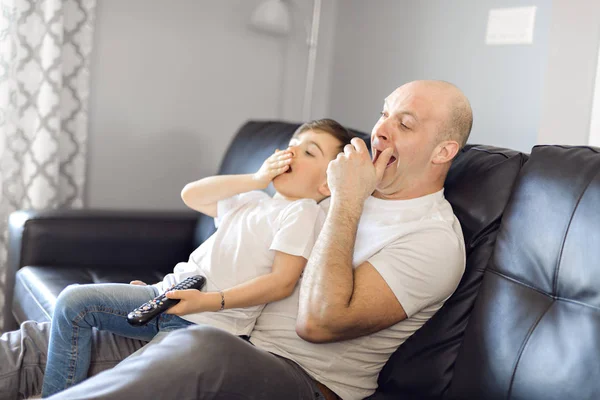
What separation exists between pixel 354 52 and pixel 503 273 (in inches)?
89.3

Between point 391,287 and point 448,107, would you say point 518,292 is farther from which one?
point 448,107

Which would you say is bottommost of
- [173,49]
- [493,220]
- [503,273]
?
[503,273]

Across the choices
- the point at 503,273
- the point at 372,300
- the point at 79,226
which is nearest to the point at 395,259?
the point at 372,300

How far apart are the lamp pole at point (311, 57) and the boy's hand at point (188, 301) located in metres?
2.19

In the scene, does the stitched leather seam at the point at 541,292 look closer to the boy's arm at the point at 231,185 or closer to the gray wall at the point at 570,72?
the boy's arm at the point at 231,185

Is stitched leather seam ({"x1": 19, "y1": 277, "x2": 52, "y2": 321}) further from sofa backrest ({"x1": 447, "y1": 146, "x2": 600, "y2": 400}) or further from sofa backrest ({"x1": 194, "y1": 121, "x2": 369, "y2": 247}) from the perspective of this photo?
sofa backrest ({"x1": 447, "y1": 146, "x2": 600, "y2": 400})

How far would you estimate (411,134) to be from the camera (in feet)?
5.72

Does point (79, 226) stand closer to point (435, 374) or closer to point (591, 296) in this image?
point (435, 374)

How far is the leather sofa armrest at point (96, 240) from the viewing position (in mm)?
2422

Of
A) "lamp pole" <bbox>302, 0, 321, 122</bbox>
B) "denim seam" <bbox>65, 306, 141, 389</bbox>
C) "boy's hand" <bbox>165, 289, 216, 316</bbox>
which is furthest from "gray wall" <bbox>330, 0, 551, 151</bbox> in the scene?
"denim seam" <bbox>65, 306, 141, 389</bbox>

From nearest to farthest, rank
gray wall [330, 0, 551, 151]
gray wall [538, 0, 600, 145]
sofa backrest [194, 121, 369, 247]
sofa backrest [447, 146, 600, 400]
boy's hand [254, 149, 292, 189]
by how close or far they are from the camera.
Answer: sofa backrest [447, 146, 600, 400] → boy's hand [254, 149, 292, 189] → gray wall [538, 0, 600, 145] → sofa backrest [194, 121, 369, 247] → gray wall [330, 0, 551, 151]

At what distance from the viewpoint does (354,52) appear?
11.9ft

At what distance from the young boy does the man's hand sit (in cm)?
15

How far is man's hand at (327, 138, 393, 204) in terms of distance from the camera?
1.64 meters
